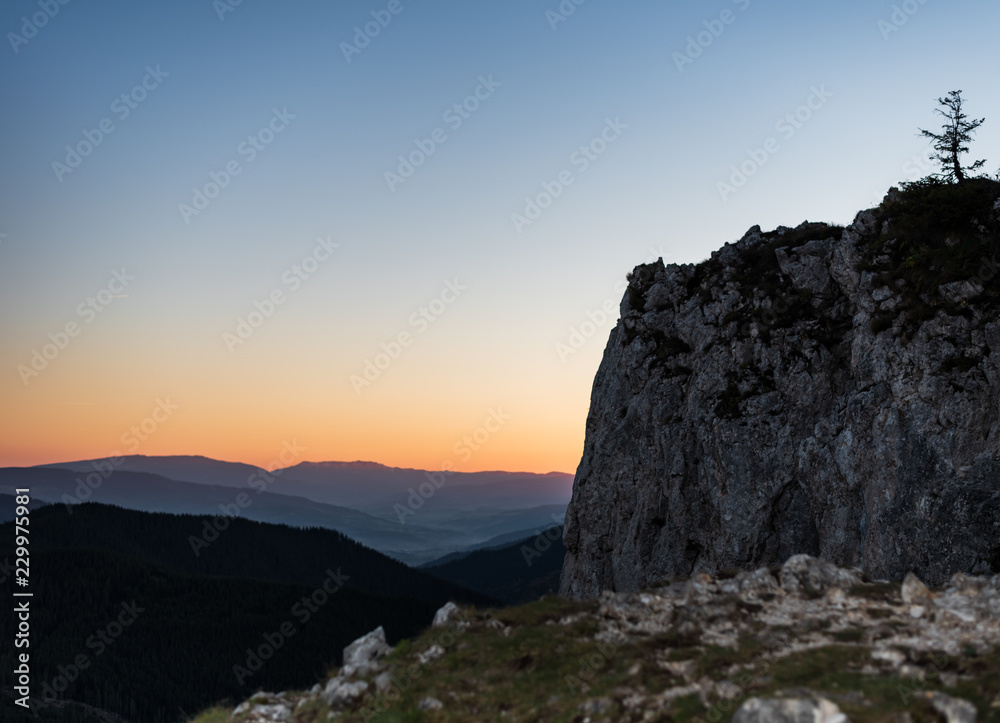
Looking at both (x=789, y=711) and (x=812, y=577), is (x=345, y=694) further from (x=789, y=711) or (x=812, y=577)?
(x=812, y=577)

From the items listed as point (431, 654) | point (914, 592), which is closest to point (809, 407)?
point (914, 592)

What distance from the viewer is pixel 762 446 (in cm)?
5400

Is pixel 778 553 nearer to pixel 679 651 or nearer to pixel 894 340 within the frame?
pixel 894 340

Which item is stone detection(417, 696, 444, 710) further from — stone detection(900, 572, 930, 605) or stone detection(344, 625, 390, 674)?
stone detection(900, 572, 930, 605)

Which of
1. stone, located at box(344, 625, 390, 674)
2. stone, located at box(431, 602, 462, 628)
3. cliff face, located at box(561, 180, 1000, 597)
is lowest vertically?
stone, located at box(344, 625, 390, 674)

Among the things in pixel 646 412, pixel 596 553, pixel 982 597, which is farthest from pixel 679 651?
pixel 596 553

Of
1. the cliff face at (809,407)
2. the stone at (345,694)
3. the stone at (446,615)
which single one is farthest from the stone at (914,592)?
the stone at (345,694)

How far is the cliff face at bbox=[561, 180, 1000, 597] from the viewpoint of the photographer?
3925cm

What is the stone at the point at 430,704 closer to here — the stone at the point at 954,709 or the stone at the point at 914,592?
the stone at the point at 954,709

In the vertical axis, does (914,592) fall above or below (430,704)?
above

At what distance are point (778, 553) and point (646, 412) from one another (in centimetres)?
1928

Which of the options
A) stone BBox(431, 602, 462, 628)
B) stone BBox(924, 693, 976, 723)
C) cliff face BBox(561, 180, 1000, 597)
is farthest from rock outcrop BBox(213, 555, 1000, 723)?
cliff face BBox(561, 180, 1000, 597)

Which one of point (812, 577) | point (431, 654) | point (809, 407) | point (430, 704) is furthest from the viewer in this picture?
point (809, 407)

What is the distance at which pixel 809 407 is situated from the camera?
5334cm
